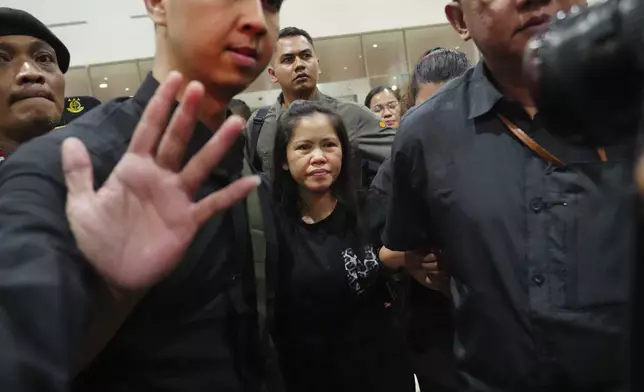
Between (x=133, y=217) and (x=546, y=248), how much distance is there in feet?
2.65

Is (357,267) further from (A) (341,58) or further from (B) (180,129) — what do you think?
(A) (341,58)

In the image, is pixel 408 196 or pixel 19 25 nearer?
pixel 408 196

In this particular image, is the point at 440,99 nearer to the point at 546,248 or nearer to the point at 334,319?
the point at 546,248

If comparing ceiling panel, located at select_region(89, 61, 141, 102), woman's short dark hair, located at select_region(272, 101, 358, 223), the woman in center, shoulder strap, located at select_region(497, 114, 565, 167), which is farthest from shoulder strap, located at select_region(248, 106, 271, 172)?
ceiling panel, located at select_region(89, 61, 141, 102)

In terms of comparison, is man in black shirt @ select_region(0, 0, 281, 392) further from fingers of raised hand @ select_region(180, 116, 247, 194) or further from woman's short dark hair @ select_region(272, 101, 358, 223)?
woman's short dark hair @ select_region(272, 101, 358, 223)

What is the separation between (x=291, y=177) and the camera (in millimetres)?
2277

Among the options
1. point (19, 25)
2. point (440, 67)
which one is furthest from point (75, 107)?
point (440, 67)

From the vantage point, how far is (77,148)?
766mm

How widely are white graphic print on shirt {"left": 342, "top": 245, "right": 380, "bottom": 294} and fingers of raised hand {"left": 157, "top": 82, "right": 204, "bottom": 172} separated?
130 cm

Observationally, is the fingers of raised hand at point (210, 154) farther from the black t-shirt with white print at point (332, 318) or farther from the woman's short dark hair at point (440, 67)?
the woman's short dark hair at point (440, 67)

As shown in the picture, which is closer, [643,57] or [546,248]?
[643,57]

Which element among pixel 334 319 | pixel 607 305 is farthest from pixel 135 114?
pixel 334 319

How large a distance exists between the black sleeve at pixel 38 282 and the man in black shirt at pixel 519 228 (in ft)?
2.69

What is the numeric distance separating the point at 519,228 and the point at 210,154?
71 centimetres
